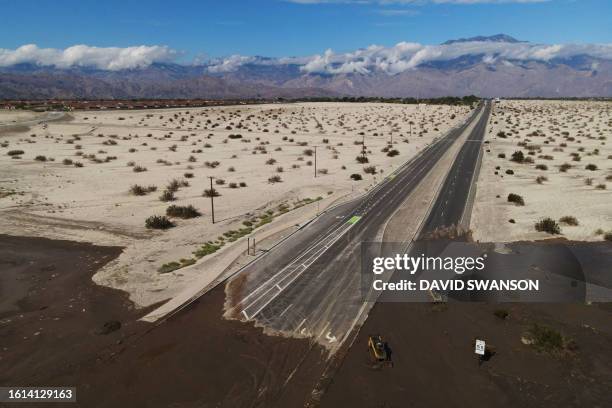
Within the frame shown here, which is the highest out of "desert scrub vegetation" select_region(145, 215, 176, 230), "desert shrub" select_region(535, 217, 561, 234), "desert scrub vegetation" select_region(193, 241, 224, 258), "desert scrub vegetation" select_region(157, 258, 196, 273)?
"desert shrub" select_region(535, 217, 561, 234)

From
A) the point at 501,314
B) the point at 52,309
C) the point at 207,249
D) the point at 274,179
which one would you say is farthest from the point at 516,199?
the point at 52,309

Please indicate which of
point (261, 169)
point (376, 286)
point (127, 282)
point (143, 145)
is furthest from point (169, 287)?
point (143, 145)

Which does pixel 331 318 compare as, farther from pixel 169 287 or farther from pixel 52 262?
pixel 52 262

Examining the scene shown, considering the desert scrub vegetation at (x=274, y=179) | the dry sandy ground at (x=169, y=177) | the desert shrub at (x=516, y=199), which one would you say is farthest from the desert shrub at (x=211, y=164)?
the desert shrub at (x=516, y=199)

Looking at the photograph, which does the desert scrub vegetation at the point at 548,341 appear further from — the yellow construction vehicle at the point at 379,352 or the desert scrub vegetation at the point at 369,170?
the desert scrub vegetation at the point at 369,170

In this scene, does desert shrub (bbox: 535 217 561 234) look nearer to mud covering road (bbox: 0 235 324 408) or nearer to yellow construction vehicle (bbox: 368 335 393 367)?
yellow construction vehicle (bbox: 368 335 393 367)

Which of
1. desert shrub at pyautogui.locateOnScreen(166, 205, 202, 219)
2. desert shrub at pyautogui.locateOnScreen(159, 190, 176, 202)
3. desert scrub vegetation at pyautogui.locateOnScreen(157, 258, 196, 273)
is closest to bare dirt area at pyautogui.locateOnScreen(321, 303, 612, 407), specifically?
desert scrub vegetation at pyautogui.locateOnScreen(157, 258, 196, 273)
